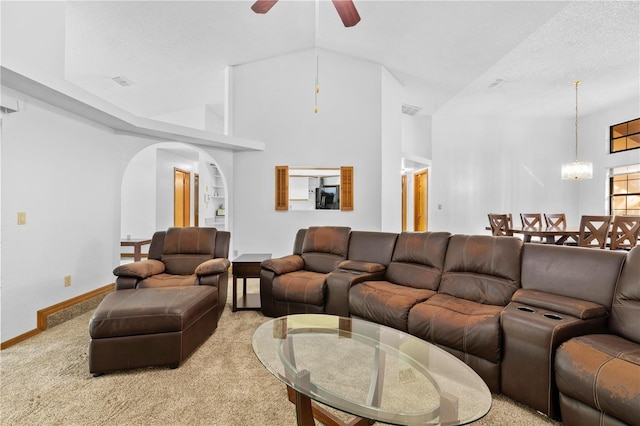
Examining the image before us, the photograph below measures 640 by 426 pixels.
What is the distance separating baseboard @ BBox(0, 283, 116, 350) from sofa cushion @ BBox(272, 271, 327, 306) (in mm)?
2245

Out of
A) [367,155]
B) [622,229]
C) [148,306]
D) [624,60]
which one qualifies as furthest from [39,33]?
[624,60]

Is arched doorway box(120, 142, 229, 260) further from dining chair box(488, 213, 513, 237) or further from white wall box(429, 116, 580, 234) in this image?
dining chair box(488, 213, 513, 237)

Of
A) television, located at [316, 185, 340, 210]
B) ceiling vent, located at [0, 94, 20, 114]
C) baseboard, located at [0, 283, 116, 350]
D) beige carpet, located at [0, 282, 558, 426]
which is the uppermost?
ceiling vent, located at [0, 94, 20, 114]

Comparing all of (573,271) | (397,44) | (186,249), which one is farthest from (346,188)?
(573,271)

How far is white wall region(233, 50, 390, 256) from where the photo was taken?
504cm

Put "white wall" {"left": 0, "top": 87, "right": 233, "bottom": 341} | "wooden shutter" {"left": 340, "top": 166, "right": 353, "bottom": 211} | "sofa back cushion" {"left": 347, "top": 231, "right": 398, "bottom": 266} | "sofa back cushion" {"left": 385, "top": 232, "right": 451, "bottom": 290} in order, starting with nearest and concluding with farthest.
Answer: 1. "white wall" {"left": 0, "top": 87, "right": 233, "bottom": 341}
2. "sofa back cushion" {"left": 385, "top": 232, "right": 451, "bottom": 290}
3. "sofa back cushion" {"left": 347, "top": 231, "right": 398, "bottom": 266}
4. "wooden shutter" {"left": 340, "top": 166, "right": 353, "bottom": 211}

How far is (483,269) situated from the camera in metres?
2.52

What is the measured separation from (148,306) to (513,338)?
99.6 inches

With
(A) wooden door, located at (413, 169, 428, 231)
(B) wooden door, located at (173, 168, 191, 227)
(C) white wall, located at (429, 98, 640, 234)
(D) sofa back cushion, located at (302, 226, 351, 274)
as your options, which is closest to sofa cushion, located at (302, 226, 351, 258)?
(D) sofa back cushion, located at (302, 226, 351, 274)

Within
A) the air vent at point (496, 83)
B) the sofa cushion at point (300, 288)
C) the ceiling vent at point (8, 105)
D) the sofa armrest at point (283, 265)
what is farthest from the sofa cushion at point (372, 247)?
the air vent at point (496, 83)

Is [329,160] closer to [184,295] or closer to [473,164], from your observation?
[184,295]

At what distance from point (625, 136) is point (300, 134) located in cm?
656

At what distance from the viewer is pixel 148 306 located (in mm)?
2223

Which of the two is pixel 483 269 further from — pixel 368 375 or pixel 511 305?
pixel 368 375
